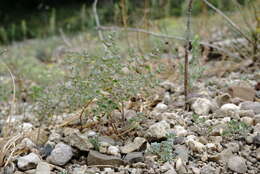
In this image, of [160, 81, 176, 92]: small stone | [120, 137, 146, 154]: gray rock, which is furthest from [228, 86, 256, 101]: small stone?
[120, 137, 146, 154]: gray rock

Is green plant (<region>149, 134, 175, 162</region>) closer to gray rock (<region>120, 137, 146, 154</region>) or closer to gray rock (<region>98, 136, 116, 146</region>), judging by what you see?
gray rock (<region>120, 137, 146, 154</region>)

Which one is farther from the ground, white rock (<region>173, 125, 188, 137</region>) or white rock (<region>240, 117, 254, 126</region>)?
white rock (<region>240, 117, 254, 126</region>)

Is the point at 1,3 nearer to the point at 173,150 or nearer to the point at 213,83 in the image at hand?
the point at 213,83

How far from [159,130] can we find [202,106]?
0.36m

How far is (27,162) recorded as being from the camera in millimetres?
1342

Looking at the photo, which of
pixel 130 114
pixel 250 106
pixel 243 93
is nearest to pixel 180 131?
pixel 130 114

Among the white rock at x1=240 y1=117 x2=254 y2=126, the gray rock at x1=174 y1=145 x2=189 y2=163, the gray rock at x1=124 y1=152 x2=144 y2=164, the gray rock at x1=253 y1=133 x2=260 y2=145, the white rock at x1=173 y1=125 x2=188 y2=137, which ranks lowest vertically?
the gray rock at x1=124 y1=152 x2=144 y2=164

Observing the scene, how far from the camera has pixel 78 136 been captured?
57.0 inches

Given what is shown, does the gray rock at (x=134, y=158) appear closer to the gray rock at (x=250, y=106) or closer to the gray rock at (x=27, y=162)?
the gray rock at (x=27, y=162)

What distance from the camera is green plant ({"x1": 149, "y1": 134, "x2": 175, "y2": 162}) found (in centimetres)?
131

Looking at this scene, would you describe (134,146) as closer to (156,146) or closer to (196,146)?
(156,146)

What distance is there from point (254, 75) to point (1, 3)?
8.64 m

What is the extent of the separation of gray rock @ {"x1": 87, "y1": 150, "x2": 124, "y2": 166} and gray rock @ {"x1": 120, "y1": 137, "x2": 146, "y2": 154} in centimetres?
7

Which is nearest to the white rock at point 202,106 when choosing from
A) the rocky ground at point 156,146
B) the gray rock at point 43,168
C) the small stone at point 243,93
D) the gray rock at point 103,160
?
the rocky ground at point 156,146
